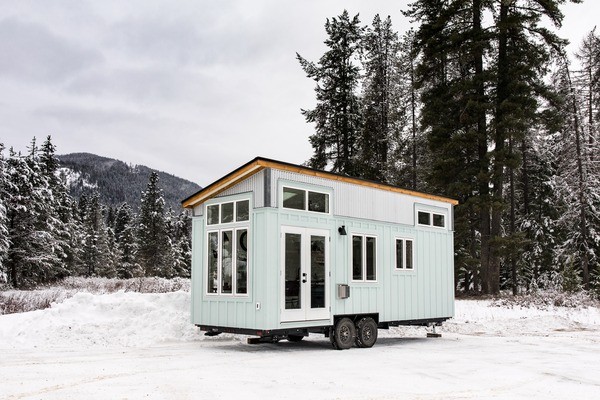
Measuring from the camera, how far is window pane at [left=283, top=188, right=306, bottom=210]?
11961mm

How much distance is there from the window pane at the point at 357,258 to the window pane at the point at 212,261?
3047 millimetres

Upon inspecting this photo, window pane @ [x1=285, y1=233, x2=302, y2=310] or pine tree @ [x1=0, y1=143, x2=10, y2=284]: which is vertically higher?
pine tree @ [x1=0, y1=143, x2=10, y2=284]

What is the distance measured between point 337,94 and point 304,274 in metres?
19.4

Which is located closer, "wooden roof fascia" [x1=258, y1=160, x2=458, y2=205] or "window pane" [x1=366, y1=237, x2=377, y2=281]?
"wooden roof fascia" [x1=258, y1=160, x2=458, y2=205]

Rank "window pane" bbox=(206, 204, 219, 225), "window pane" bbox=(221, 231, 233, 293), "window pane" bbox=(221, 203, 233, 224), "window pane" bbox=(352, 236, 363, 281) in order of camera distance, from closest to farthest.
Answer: "window pane" bbox=(221, 231, 233, 293) < "window pane" bbox=(221, 203, 233, 224) < "window pane" bbox=(206, 204, 219, 225) < "window pane" bbox=(352, 236, 363, 281)

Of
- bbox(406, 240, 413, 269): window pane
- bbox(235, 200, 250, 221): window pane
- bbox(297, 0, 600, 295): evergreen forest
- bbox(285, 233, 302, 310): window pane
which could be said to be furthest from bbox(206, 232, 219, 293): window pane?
bbox(297, 0, 600, 295): evergreen forest

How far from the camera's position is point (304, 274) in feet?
39.5

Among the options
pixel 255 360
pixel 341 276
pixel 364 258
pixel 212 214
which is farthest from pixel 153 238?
pixel 255 360

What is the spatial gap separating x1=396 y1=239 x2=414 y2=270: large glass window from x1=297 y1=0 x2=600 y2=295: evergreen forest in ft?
29.0

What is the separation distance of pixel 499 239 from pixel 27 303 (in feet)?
54.3

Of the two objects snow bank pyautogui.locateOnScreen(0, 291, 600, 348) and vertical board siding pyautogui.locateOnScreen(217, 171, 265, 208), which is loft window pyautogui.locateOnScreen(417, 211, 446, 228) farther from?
vertical board siding pyautogui.locateOnScreen(217, 171, 265, 208)

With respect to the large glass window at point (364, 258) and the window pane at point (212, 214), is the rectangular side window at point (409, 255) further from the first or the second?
the window pane at point (212, 214)

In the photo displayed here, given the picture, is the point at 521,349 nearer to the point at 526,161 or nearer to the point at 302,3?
the point at 302,3

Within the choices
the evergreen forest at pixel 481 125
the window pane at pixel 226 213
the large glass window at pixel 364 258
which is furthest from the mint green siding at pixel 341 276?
the evergreen forest at pixel 481 125
